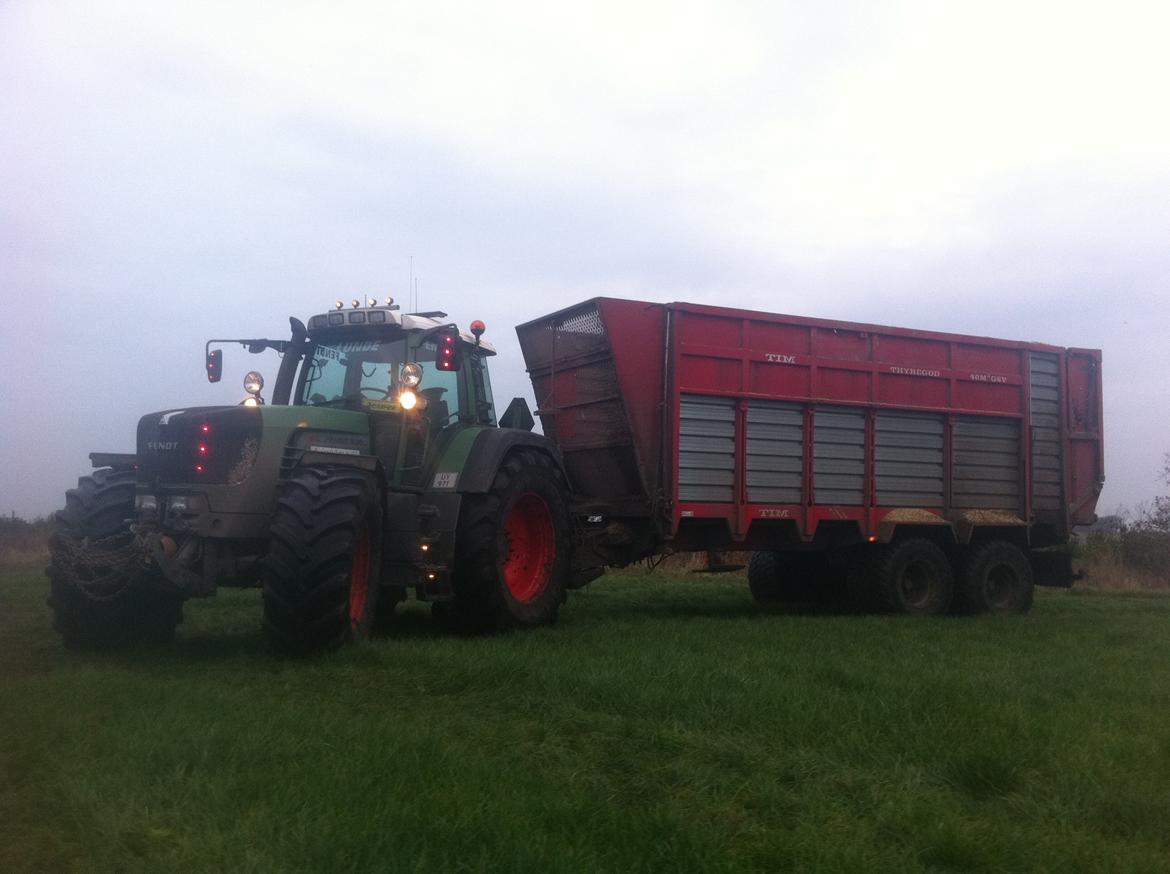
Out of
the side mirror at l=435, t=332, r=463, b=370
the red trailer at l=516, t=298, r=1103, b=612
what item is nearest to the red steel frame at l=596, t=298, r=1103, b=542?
the red trailer at l=516, t=298, r=1103, b=612

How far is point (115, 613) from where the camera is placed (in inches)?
301

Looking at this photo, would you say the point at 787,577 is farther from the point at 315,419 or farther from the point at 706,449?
the point at 315,419

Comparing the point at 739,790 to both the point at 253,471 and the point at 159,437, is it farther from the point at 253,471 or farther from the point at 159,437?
the point at 159,437

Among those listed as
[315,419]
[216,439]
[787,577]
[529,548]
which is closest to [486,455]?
[529,548]

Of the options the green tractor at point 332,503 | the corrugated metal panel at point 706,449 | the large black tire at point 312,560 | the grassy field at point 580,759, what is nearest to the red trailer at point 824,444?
the corrugated metal panel at point 706,449

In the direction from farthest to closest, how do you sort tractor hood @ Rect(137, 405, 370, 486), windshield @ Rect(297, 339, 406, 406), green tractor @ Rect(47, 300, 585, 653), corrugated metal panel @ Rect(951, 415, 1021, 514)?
1. corrugated metal panel @ Rect(951, 415, 1021, 514)
2. windshield @ Rect(297, 339, 406, 406)
3. tractor hood @ Rect(137, 405, 370, 486)
4. green tractor @ Rect(47, 300, 585, 653)

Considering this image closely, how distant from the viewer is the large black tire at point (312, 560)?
6.59 metres

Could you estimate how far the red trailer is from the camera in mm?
10156

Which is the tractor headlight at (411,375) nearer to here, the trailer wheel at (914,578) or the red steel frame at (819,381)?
the red steel frame at (819,381)

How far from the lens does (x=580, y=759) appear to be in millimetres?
4785

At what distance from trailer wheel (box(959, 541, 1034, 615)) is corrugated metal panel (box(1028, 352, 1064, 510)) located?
0.67 m

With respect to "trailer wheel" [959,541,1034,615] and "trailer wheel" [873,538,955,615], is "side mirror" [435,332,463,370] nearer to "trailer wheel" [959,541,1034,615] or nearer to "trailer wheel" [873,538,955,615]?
"trailer wheel" [873,538,955,615]

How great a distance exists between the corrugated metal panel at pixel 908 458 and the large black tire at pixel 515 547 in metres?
3.82

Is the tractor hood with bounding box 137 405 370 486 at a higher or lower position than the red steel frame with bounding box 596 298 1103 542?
lower
